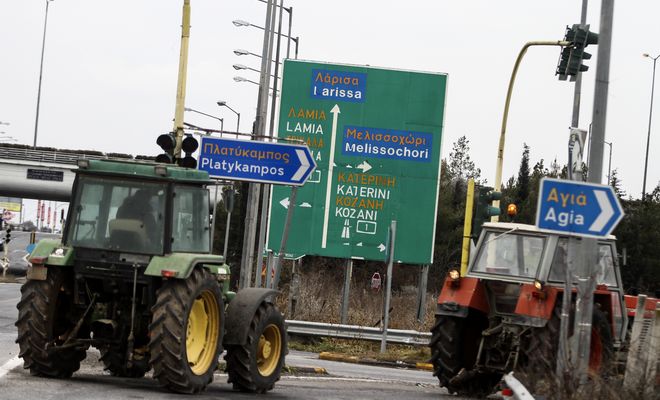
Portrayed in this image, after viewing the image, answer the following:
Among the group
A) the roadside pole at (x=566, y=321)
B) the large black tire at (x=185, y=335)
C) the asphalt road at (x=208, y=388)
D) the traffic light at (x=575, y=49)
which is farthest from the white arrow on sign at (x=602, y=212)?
the traffic light at (x=575, y=49)

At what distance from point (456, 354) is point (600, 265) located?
2.41 meters

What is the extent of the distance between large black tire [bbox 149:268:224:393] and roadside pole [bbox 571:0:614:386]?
3.88 metres

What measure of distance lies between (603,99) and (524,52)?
41.5ft

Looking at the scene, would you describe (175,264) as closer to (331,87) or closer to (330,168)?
(330,168)

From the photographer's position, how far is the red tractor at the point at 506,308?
53.3 feet

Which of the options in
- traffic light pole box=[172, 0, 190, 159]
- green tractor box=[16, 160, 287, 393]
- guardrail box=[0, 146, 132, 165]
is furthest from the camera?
guardrail box=[0, 146, 132, 165]

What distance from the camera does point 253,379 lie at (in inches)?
590

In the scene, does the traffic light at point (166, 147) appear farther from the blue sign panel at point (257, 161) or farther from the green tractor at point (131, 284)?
the green tractor at point (131, 284)

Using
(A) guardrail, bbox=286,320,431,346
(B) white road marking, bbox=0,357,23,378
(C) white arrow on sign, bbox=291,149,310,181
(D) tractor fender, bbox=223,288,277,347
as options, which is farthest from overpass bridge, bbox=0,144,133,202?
(D) tractor fender, bbox=223,288,277,347

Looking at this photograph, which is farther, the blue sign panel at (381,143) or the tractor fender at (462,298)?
the blue sign panel at (381,143)

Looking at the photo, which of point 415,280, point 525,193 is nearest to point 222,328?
point 415,280

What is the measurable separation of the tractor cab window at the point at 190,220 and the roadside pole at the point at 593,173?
4.26 meters

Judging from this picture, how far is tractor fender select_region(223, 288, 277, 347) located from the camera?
14.9m

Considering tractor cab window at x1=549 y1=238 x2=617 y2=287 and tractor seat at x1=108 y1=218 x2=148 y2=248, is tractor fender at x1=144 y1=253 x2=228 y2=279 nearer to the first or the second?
tractor seat at x1=108 y1=218 x2=148 y2=248
